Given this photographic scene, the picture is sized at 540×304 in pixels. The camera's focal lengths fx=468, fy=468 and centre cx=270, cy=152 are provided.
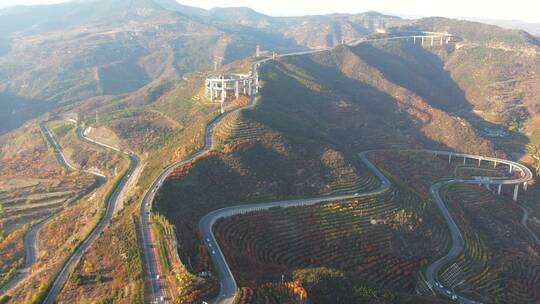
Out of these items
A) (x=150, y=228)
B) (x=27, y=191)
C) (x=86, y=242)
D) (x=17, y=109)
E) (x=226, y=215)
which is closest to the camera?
(x=150, y=228)

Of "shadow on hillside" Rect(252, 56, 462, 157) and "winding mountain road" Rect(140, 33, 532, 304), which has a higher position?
"shadow on hillside" Rect(252, 56, 462, 157)

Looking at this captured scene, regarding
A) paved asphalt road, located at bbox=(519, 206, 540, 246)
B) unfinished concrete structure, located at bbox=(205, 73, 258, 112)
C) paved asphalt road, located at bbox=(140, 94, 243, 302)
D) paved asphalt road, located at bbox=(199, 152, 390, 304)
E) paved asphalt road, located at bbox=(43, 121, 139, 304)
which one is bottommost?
paved asphalt road, located at bbox=(519, 206, 540, 246)

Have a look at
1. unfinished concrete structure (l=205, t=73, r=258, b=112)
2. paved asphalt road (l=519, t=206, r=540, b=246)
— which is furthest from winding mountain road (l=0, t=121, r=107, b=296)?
paved asphalt road (l=519, t=206, r=540, b=246)

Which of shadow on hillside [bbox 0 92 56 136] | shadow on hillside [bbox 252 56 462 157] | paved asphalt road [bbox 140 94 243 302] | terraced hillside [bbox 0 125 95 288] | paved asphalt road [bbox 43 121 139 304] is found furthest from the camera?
shadow on hillside [bbox 0 92 56 136]

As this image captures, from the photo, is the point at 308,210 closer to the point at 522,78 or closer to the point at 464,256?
the point at 464,256

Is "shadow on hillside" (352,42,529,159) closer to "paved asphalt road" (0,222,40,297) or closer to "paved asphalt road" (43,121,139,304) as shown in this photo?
"paved asphalt road" (43,121,139,304)

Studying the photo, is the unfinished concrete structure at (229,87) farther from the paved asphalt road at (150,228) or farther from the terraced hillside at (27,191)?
the terraced hillside at (27,191)

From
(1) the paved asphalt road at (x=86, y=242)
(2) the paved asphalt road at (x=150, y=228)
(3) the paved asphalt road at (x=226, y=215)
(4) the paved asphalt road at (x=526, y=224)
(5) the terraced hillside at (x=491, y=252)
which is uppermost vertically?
(2) the paved asphalt road at (x=150, y=228)

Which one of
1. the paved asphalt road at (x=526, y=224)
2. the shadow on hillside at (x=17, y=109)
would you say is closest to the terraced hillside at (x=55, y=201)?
the shadow on hillside at (x=17, y=109)

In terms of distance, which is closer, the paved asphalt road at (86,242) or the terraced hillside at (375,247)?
the paved asphalt road at (86,242)

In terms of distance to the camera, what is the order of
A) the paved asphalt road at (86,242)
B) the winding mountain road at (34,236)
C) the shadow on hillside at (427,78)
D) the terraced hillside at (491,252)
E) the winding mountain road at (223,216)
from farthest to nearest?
the shadow on hillside at (427,78), the terraced hillside at (491,252), the winding mountain road at (34,236), the paved asphalt road at (86,242), the winding mountain road at (223,216)

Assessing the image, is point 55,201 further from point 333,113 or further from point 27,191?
point 333,113

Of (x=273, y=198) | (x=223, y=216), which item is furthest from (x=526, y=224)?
(x=223, y=216)
